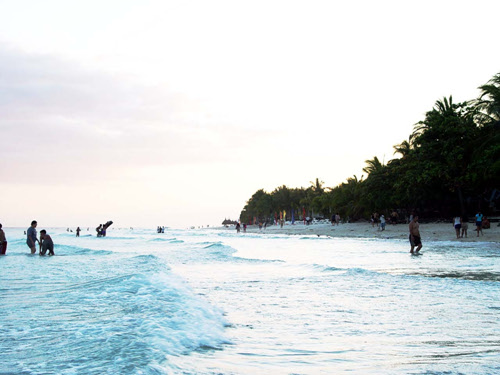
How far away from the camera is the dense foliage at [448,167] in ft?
104

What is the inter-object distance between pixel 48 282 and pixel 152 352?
24.9 feet

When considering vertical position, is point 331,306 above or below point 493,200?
below

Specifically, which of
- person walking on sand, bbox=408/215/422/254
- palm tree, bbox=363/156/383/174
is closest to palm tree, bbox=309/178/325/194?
palm tree, bbox=363/156/383/174

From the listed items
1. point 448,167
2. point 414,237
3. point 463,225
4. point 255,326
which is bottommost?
point 255,326

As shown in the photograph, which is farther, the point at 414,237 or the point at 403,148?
the point at 403,148

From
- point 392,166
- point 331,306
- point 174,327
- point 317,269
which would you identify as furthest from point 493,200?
point 174,327

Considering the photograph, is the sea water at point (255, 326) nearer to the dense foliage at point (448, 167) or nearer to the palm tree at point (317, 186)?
the dense foliage at point (448, 167)

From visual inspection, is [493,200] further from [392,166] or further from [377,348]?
[377,348]

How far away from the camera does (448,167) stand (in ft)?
112

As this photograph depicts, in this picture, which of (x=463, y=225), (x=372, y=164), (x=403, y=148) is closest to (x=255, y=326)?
(x=463, y=225)

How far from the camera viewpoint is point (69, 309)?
22.2 ft

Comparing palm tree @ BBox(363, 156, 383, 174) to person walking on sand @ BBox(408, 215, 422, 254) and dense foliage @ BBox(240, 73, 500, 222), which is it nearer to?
dense foliage @ BBox(240, 73, 500, 222)

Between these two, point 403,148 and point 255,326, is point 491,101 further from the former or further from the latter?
point 255,326

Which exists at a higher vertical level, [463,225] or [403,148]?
[403,148]
